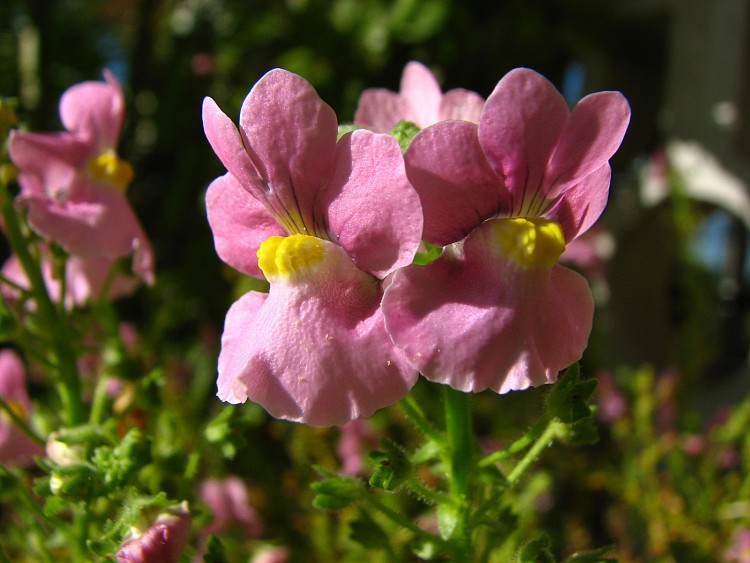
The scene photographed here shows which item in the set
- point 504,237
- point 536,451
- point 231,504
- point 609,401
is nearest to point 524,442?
point 536,451

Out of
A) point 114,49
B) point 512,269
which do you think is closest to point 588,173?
point 512,269

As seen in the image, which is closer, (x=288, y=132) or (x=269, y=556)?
(x=288, y=132)

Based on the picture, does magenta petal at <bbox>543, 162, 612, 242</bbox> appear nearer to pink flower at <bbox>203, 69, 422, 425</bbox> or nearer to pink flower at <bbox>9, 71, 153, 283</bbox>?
pink flower at <bbox>203, 69, 422, 425</bbox>

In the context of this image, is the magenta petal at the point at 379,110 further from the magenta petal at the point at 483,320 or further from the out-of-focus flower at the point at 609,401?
the out-of-focus flower at the point at 609,401

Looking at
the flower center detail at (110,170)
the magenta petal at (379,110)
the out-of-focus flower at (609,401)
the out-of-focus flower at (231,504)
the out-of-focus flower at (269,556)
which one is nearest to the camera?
the magenta petal at (379,110)

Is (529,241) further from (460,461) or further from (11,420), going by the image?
(11,420)

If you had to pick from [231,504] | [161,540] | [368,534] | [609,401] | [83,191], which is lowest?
[609,401]

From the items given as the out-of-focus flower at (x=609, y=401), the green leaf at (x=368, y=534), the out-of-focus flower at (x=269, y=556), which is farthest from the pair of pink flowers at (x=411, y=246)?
the out-of-focus flower at (x=609, y=401)
